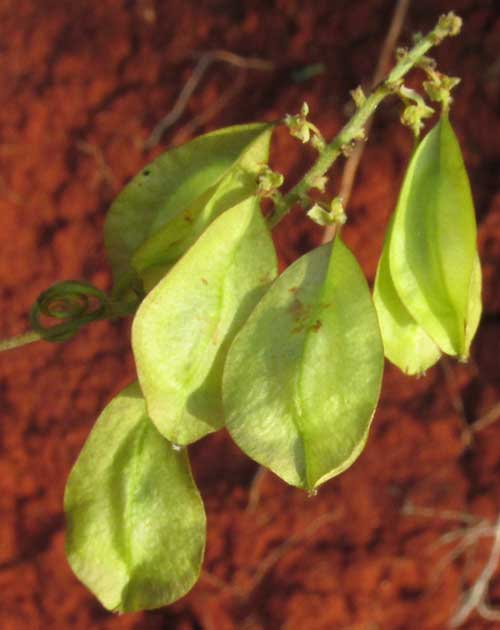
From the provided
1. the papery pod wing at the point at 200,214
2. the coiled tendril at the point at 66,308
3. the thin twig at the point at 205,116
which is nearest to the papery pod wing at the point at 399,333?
the papery pod wing at the point at 200,214

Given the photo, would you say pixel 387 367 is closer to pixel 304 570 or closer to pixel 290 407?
pixel 304 570

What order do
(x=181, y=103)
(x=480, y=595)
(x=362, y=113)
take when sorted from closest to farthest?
1. (x=362, y=113)
2. (x=480, y=595)
3. (x=181, y=103)

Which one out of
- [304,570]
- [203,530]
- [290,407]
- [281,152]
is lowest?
[304,570]

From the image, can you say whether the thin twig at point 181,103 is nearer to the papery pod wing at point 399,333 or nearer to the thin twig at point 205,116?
the thin twig at point 205,116

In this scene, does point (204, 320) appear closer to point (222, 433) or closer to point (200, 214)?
point (200, 214)

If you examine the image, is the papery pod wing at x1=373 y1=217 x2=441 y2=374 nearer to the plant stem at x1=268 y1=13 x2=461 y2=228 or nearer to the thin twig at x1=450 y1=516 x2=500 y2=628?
the plant stem at x1=268 y1=13 x2=461 y2=228

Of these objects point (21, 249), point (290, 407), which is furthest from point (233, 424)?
point (21, 249)

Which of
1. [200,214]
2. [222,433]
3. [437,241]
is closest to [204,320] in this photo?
[200,214]
